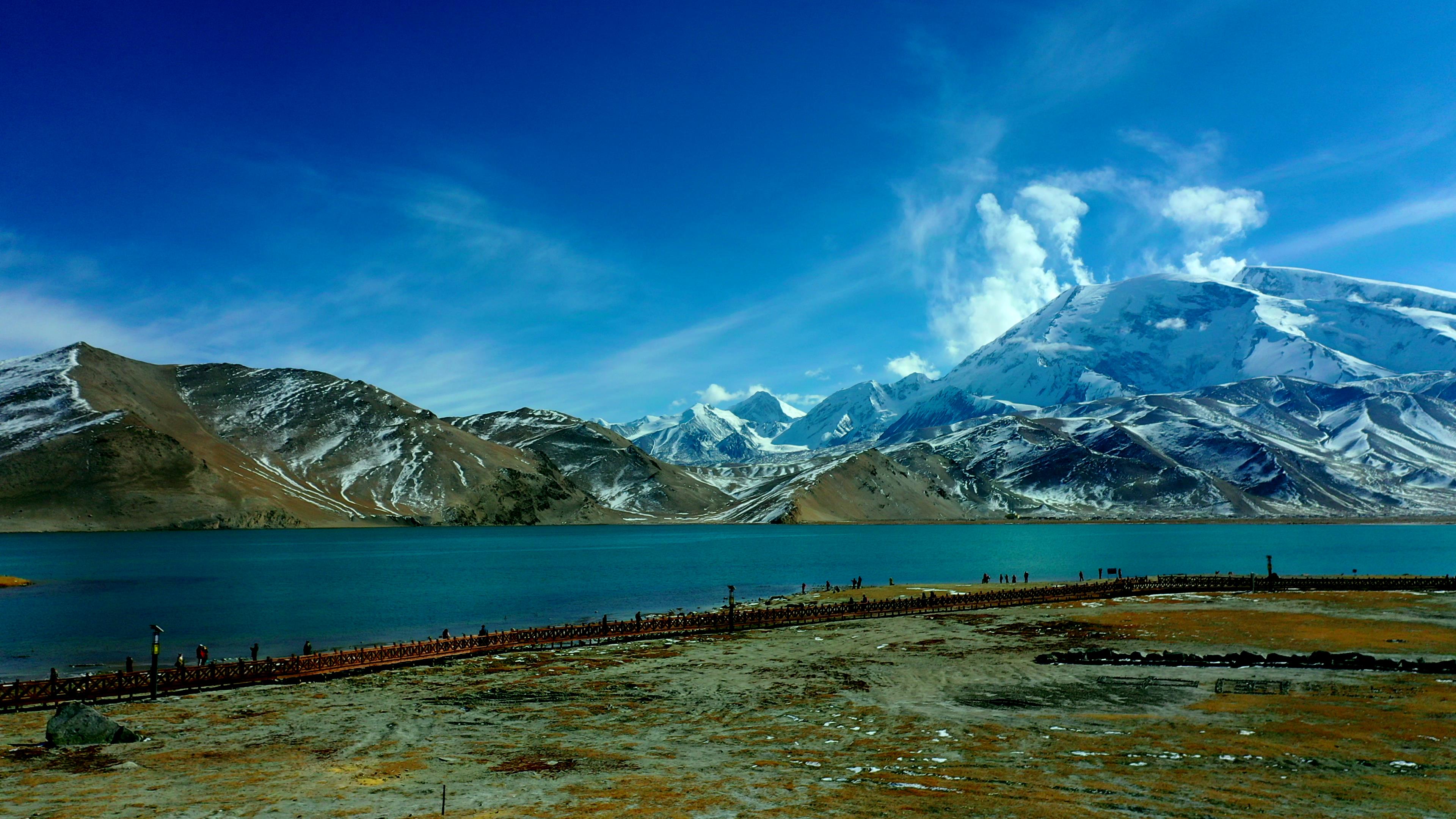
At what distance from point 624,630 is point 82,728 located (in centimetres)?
3677

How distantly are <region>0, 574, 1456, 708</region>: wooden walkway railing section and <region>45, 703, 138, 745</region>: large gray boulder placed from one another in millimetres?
11053

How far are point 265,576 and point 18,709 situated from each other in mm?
84497

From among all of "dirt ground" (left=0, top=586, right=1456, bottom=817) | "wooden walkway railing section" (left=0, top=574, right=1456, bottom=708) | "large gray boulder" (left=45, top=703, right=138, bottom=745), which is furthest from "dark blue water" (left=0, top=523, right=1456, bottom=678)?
"dirt ground" (left=0, top=586, right=1456, bottom=817)

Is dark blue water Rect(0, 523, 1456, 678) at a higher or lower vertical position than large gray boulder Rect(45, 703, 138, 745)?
lower

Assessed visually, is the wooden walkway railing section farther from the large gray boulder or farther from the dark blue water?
the dark blue water

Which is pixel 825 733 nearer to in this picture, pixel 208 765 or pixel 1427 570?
pixel 208 765

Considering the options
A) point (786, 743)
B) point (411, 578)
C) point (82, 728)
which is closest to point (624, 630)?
point (786, 743)

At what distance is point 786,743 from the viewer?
29.1m

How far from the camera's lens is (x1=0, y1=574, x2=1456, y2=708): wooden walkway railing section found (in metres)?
40.0

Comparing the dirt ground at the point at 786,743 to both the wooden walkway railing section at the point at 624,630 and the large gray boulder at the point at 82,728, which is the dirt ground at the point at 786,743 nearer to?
the large gray boulder at the point at 82,728

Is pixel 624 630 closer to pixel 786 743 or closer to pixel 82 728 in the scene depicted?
pixel 786 743

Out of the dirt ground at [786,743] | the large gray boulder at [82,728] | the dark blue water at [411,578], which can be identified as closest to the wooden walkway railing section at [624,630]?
the dirt ground at [786,743]

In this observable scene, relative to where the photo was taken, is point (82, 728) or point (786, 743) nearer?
point (786, 743)

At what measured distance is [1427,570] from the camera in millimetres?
123000
